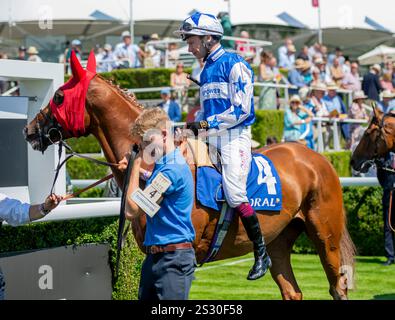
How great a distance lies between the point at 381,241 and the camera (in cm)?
1149

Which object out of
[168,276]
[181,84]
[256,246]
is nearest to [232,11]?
[181,84]

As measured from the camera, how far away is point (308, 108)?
1516cm

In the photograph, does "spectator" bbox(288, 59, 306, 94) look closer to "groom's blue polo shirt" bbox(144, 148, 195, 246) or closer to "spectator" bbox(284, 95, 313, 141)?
"spectator" bbox(284, 95, 313, 141)

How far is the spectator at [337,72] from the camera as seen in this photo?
18.4m

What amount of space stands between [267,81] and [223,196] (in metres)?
11.0

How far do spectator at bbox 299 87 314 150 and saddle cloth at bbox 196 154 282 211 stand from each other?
798cm

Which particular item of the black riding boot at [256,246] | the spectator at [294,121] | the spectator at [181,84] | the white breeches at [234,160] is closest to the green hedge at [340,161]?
the spectator at [294,121]

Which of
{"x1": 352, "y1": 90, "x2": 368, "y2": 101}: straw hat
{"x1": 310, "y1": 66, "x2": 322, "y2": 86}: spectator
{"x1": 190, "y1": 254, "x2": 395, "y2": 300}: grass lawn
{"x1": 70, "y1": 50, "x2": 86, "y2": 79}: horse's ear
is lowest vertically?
{"x1": 190, "y1": 254, "x2": 395, "y2": 300}: grass lawn

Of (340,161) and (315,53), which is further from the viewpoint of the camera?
(315,53)

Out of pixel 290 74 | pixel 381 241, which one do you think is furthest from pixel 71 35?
pixel 381 241

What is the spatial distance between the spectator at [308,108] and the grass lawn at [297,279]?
10.9 ft

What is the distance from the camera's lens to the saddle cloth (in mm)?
5625

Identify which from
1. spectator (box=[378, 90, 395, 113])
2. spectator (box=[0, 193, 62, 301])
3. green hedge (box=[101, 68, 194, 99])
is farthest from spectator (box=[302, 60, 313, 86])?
spectator (box=[0, 193, 62, 301])

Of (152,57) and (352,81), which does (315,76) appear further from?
(152,57)
